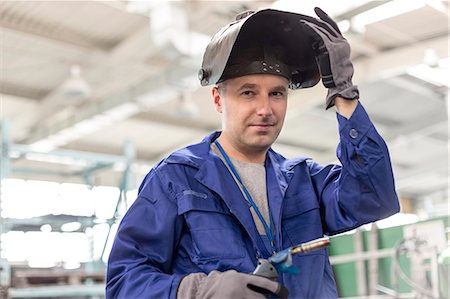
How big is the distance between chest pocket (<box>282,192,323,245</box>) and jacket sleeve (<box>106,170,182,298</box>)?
26cm

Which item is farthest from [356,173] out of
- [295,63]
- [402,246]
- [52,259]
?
[52,259]

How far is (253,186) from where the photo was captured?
139cm

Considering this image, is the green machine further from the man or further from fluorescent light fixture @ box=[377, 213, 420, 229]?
the man

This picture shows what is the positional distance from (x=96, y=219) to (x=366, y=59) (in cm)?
414

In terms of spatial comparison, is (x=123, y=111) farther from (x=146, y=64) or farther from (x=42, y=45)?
(x=42, y=45)

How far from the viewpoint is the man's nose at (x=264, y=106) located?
131 cm

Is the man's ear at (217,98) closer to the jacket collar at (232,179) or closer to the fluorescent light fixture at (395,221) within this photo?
the jacket collar at (232,179)

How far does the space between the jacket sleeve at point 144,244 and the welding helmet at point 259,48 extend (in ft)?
1.00

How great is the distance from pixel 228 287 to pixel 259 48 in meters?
0.59

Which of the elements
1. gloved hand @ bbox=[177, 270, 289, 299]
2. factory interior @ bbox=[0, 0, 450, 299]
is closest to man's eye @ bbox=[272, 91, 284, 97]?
gloved hand @ bbox=[177, 270, 289, 299]

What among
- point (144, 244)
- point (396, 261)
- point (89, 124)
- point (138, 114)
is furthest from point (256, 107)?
point (138, 114)

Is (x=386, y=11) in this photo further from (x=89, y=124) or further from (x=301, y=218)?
(x=89, y=124)

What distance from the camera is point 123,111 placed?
7676 millimetres

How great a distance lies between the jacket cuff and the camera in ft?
4.12
